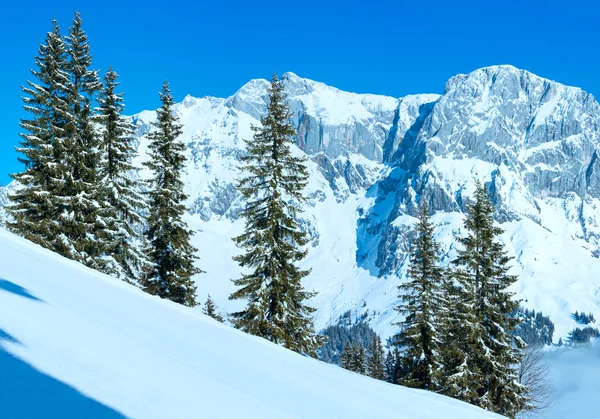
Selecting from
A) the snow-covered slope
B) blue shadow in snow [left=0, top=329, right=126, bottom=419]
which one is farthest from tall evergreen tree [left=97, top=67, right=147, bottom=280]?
blue shadow in snow [left=0, top=329, right=126, bottom=419]

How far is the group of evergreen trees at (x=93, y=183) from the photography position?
62.6 feet

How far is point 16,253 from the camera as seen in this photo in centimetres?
860

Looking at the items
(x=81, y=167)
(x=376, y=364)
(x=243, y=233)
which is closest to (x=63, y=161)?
(x=81, y=167)

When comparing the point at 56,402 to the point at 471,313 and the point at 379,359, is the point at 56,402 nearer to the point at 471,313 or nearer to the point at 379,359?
the point at 471,313

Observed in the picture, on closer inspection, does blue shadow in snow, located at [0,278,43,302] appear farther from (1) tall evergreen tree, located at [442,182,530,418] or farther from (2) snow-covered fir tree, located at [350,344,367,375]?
(2) snow-covered fir tree, located at [350,344,367,375]

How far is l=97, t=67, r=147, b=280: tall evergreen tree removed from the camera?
71.2 feet

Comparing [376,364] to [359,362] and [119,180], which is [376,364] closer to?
[359,362]

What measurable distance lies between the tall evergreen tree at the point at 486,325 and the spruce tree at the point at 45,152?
18.5m

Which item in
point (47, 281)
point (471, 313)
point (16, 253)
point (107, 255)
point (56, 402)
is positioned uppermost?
point (471, 313)

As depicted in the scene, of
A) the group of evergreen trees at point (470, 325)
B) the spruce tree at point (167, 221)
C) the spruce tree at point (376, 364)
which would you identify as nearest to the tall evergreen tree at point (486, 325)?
the group of evergreen trees at point (470, 325)

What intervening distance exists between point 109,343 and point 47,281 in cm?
298

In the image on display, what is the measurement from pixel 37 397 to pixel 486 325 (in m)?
23.3

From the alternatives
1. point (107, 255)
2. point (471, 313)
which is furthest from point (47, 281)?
point (471, 313)

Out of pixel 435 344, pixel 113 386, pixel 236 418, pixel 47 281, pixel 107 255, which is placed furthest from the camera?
pixel 435 344
